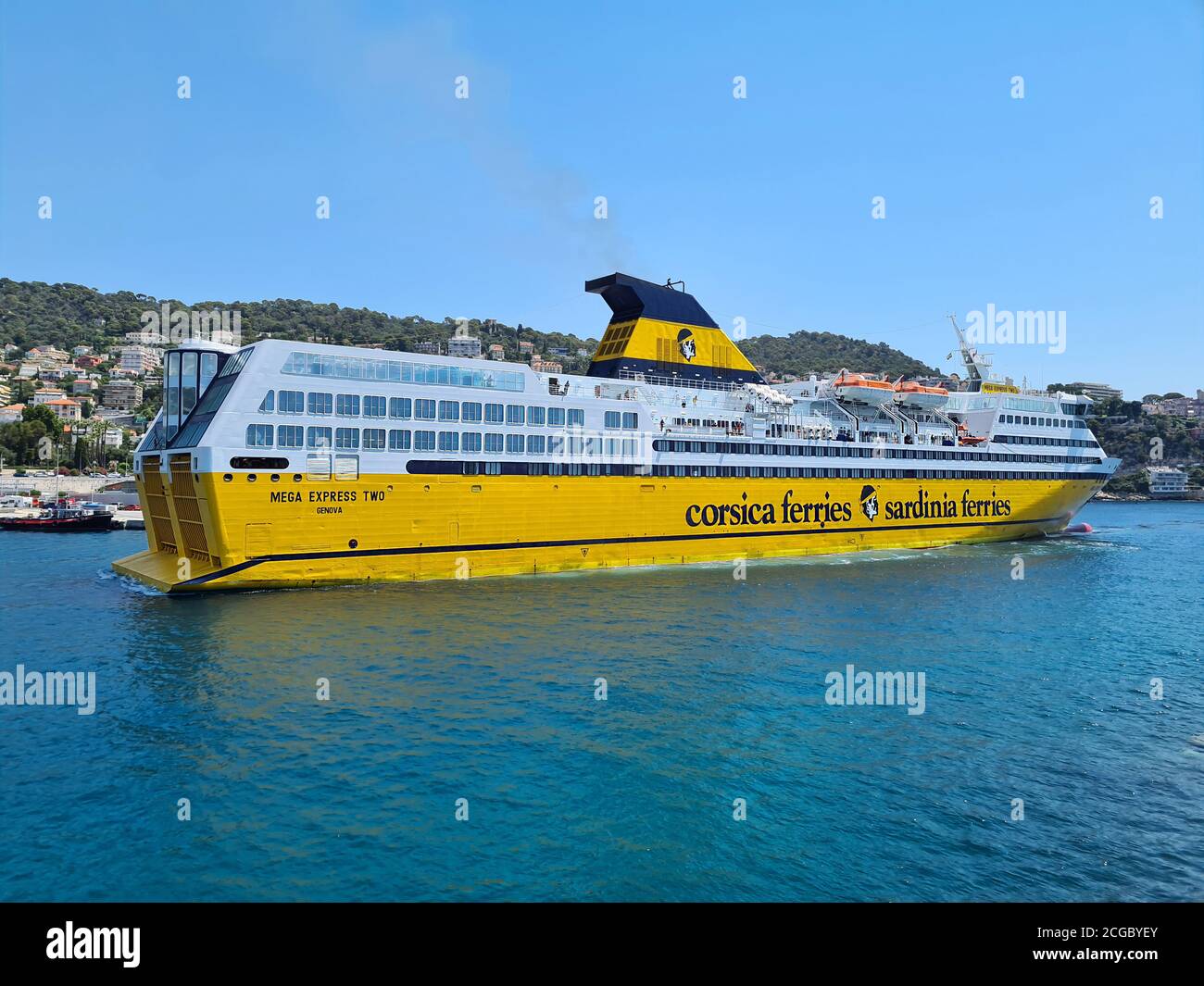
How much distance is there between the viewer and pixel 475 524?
36375mm

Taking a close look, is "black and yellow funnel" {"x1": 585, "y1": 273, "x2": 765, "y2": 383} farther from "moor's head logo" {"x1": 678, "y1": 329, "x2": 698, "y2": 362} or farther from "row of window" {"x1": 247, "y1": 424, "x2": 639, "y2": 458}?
"row of window" {"x1": 247, "y1": 424, "x2": 639, "y2": 458}

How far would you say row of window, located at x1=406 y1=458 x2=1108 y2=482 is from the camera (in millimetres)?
35812

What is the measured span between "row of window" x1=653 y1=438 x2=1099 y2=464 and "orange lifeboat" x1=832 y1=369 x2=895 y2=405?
4.25 metres

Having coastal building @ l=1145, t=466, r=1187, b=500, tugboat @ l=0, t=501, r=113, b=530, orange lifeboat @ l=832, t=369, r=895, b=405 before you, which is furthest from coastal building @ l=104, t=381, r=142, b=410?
coastal building @ l=1145, t=466, r=1187, b=500

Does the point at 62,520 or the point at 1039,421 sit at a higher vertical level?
the point at 1039,421

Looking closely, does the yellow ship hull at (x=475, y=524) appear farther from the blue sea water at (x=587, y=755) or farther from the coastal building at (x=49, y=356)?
the coastal building at (x=49, y=356)

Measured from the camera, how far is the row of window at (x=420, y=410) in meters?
32.3

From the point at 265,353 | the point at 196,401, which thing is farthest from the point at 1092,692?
the point at 196,401

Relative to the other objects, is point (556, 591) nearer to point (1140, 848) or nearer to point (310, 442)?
point (310, 442)

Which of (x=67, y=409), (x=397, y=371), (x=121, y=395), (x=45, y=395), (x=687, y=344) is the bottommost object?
(x=397, y=371)

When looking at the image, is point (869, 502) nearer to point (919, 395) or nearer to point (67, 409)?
point (919, 395)

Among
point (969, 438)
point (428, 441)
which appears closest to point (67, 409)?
point (428, 441)

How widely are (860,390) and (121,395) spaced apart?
16268 centimetres

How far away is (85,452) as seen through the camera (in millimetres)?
109375
